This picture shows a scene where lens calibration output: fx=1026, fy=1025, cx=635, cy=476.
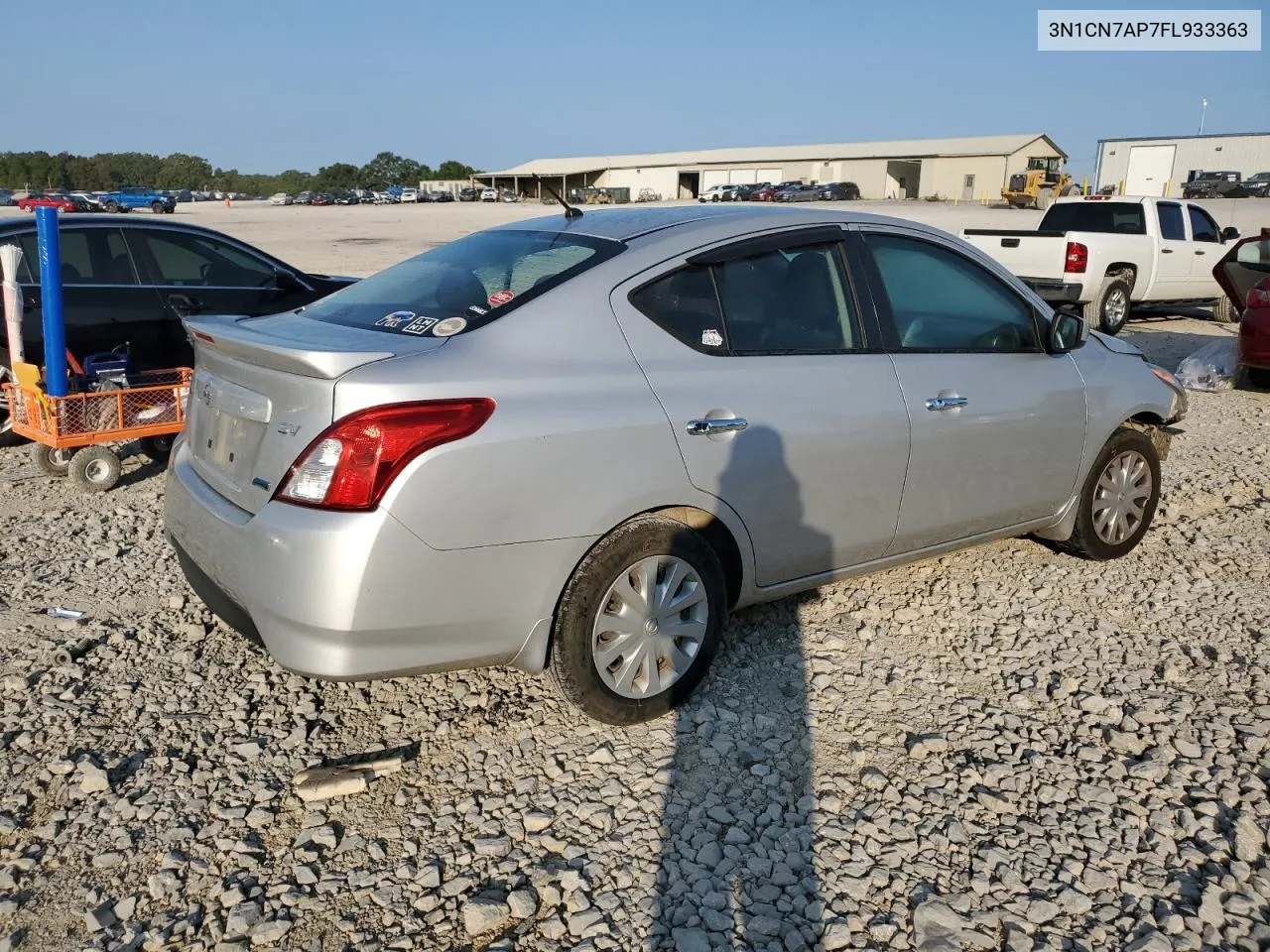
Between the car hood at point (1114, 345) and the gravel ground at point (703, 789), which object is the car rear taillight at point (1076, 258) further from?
the gravel ground at point (703, 789)

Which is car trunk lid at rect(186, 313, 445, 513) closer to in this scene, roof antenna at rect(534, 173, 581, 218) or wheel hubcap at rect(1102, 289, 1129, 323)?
roof antenna at rect(534, 173, 581, 218)

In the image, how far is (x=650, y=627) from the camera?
11.5 ft

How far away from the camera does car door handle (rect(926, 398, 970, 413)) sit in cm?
412

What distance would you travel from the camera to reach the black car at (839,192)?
61.4 metres

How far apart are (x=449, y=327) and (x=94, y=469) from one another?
13.8 feet

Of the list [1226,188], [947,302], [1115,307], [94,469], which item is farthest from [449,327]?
[1226,188]

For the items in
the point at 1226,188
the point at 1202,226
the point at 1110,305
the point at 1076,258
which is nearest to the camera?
the point at 1076,258

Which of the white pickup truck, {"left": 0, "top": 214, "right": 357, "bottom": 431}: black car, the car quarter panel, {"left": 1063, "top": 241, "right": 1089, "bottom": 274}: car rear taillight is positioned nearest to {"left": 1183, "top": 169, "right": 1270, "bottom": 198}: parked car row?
the white pickup truck

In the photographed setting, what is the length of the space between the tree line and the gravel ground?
114 m

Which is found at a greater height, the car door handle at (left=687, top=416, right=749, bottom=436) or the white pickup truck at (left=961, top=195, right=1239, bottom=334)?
the white pickup truck at (left=961, top=195, right=1239, bottom=334)

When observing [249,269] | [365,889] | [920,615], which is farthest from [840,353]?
[249,269]

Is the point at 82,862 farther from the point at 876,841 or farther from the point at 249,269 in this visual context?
the point at 249,269

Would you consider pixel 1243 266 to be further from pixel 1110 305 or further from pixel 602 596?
pixel 602 596

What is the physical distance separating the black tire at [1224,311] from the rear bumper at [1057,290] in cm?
295
